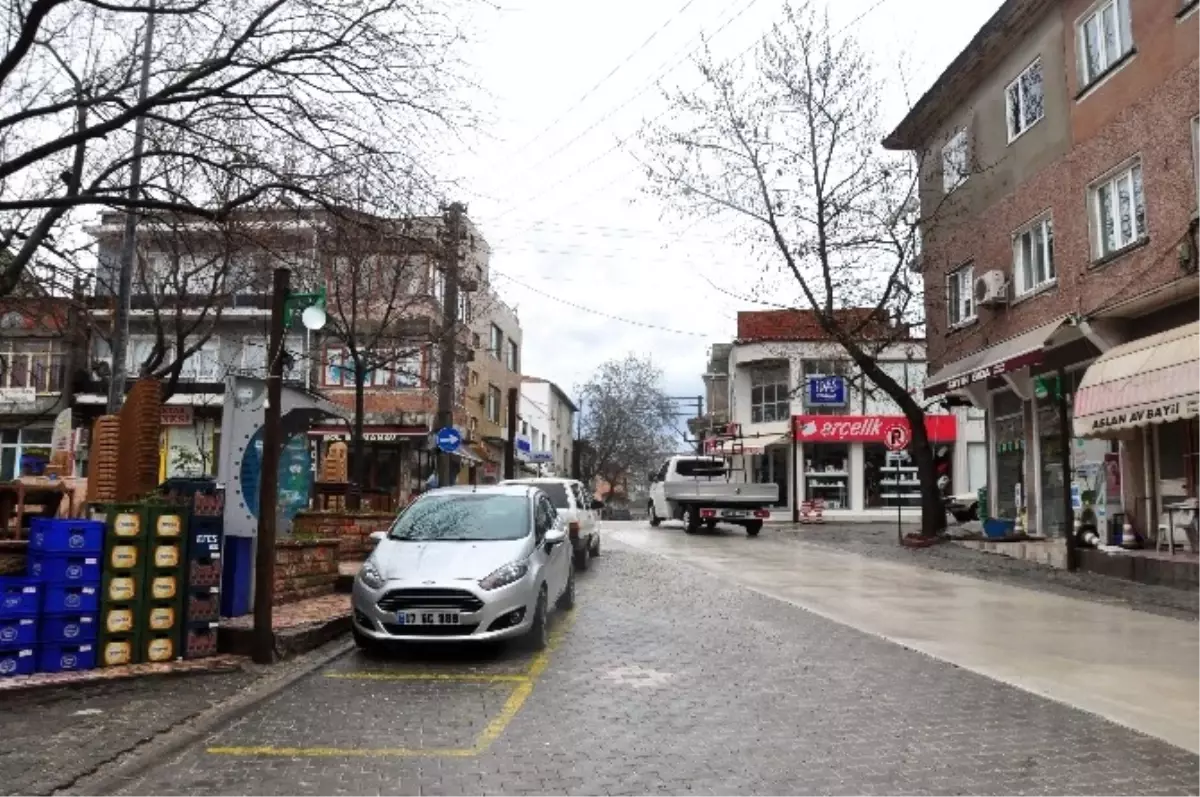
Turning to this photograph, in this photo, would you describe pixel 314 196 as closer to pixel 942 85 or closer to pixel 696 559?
pixel 696 559

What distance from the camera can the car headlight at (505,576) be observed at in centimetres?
862

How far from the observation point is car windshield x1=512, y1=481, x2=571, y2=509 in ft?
53.5

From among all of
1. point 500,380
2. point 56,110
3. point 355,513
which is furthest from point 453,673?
point 500,380

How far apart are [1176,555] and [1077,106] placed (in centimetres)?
819

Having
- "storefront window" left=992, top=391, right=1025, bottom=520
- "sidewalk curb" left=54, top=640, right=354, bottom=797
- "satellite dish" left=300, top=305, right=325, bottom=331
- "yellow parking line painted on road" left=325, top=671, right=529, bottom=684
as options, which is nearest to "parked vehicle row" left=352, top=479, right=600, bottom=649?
"yellow parking line painted on road" left=325, top=671, right=529, bottom=684

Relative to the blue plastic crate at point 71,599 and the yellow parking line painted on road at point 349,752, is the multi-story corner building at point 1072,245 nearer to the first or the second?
the yellow parking line painted on road at point 349,752

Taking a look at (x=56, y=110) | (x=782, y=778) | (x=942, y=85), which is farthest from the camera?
(x=942, y=85)

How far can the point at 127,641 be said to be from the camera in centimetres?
782

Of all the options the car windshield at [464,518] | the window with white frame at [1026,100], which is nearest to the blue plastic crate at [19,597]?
the car windshield at [464,518]

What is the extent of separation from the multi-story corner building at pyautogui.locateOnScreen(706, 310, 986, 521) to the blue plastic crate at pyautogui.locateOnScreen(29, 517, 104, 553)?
34.4m

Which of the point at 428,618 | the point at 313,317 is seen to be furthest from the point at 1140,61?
the point at 428,618

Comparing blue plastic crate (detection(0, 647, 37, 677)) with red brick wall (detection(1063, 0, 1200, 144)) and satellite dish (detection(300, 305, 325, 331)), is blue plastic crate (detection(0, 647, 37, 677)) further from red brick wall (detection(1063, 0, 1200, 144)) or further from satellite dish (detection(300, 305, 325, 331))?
red brick wall (detection(1063, 0, 1200, 144))

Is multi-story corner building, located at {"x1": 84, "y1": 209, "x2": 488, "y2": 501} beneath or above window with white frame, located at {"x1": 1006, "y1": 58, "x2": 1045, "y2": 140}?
beneath

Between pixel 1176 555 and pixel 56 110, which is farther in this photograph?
pixel 1176 555
